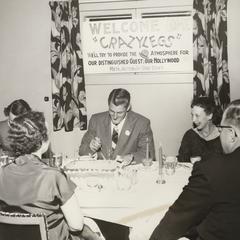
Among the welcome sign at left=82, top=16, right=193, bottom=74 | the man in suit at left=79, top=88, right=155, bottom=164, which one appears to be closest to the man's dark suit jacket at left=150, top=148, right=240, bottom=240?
the man in suit at left=79, top=88, right=155, bottom=164

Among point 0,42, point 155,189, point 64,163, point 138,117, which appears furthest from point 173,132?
point 0,42

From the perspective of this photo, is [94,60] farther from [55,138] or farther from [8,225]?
[8,225]

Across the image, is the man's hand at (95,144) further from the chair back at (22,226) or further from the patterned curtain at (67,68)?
the chair back at (22,226)

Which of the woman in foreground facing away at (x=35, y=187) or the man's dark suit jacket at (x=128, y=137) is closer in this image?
the woman in foreground facing away at (x=35, y=187)

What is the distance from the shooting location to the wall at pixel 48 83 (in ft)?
12.8

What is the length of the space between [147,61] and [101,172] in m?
1.51

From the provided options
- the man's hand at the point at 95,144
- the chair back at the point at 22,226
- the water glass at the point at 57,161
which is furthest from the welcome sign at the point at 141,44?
the chair back at the point at 22,226

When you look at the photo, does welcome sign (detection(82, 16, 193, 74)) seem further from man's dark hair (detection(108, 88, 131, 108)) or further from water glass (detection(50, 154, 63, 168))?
water glass (detection(50, 154, 63, 168))

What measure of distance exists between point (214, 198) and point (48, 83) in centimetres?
290

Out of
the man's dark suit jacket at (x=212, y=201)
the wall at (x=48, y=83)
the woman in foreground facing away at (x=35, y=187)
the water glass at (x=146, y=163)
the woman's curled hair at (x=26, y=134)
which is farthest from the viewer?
the wall at (x=48, y=83)

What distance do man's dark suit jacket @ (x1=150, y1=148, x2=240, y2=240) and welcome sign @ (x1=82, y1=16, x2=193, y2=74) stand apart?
228 cm

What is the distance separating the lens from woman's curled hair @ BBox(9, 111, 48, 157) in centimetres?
191

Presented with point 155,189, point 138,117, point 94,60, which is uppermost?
point 94,60

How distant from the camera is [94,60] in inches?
153
